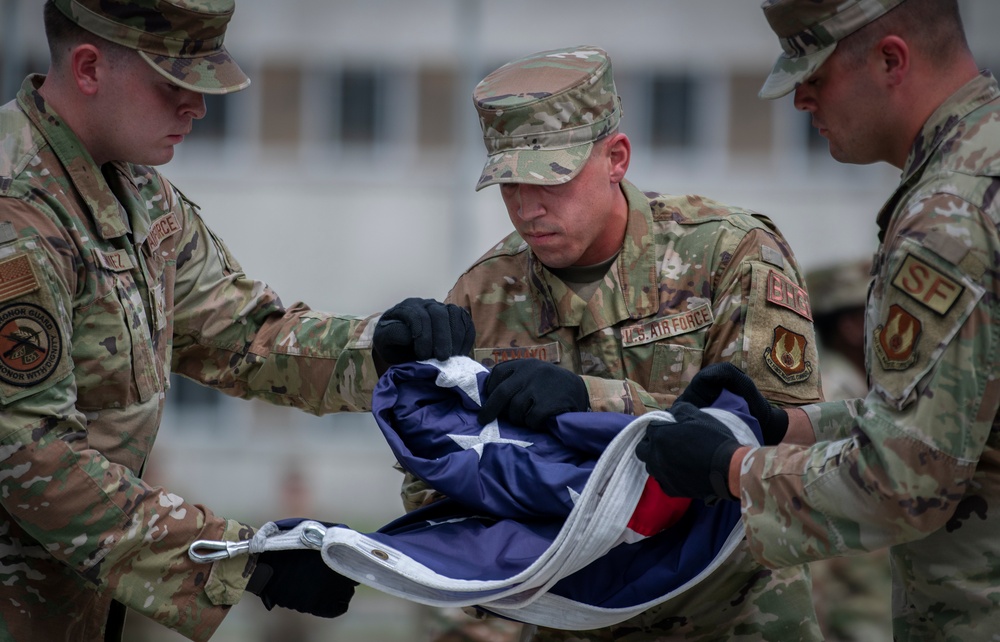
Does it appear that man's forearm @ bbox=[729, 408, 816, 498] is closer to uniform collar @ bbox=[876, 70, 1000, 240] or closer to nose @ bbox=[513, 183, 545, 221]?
uniform collar @ bbox=[876, 70, 1000, 240]

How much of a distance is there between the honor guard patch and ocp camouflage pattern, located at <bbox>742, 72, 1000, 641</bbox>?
1868mm

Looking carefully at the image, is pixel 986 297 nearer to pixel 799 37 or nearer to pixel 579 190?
pixel 799 37

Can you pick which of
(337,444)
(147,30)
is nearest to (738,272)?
(147,30)

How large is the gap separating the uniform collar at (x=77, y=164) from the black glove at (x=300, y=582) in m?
1.03

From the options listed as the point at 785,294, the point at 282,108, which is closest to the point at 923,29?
the point at 785,294

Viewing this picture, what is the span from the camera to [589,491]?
3.21 metres

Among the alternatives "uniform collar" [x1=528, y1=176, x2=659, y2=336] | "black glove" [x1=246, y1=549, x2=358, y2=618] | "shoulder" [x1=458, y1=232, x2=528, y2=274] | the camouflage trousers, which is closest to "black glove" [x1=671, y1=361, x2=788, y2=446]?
"uniform collar" [x1=528, y1=176, x2=659, y2=336]

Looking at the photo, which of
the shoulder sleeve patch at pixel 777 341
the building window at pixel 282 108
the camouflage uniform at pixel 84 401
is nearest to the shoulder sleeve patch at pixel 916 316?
the shoulder sleeve patch at pixel 777 341

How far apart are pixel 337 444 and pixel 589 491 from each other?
1503 centimetres

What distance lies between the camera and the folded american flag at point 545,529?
10.6 ft

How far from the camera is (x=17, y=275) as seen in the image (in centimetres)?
323

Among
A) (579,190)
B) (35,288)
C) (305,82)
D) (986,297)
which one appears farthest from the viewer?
(305,82)

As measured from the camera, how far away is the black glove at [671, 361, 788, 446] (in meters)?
3.25

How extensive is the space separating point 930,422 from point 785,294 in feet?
2.99
